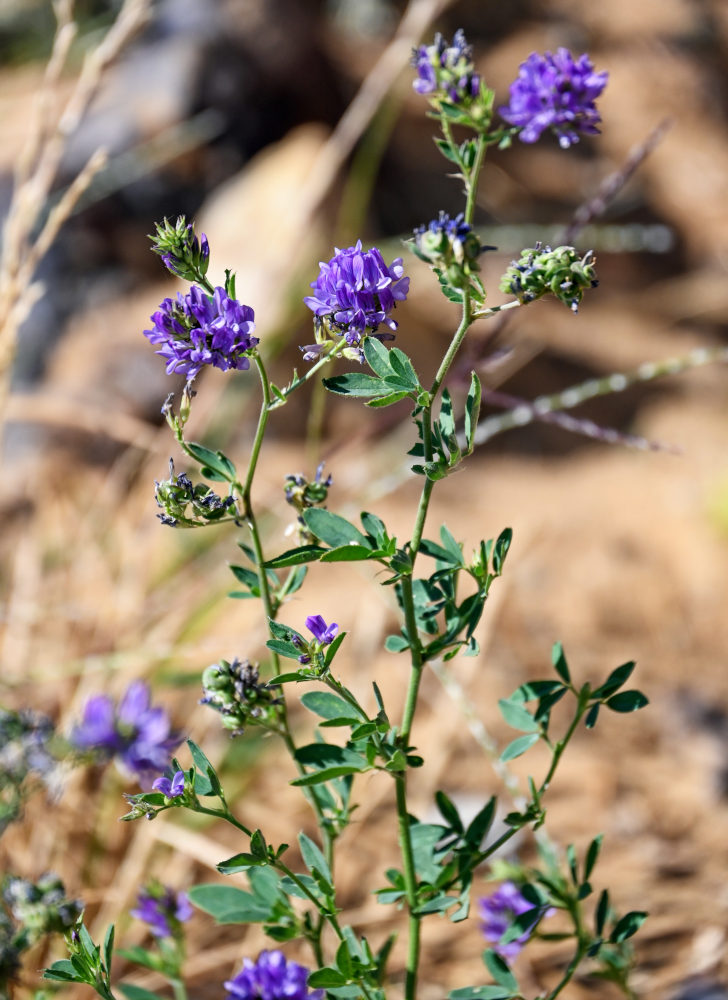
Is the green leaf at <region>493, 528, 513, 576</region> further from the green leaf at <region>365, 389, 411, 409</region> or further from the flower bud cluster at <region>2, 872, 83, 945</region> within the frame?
the flower bud cluster at <region>2, 872, 83, 945</region>

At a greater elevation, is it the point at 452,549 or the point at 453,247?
the point at 453,247

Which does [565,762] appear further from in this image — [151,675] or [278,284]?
[278,284]

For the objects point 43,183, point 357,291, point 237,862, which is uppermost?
point 43,183

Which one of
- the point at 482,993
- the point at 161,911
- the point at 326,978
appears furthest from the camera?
the point at 161,911

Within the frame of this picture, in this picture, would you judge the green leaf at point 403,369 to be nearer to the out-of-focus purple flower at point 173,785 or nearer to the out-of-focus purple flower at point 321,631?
the out-of-focus purple flower at point 321,631

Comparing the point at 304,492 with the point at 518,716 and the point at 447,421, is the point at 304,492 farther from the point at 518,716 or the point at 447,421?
the point at 518,716

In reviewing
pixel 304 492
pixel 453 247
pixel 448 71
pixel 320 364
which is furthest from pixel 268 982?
pixel 448 71

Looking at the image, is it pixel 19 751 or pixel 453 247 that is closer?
pixel 453 247

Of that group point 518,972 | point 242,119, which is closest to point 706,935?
point 518,972
